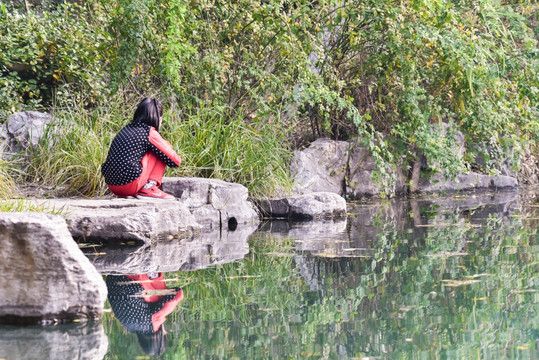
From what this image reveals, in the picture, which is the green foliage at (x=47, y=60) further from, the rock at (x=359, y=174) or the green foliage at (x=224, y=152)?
the rock at (x=359, y=174)

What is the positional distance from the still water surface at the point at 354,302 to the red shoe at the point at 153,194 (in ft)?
4.75

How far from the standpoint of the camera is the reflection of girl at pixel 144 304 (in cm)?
316

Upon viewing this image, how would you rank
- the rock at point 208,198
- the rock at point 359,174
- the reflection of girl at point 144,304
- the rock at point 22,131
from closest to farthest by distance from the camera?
the reflection of girl at point 144,304 → the rock at point 208,198 → the rock at point 22,131 → the rock at point 359,174

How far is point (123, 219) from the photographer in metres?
→ 6.44

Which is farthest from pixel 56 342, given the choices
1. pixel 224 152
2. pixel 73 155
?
pixel 224 152

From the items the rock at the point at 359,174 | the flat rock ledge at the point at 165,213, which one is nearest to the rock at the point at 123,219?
the flat rock ledge at the point at 165,213

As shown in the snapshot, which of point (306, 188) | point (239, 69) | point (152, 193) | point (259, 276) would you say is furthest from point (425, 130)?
point (259, 276)

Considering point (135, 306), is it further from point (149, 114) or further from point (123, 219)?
point (149, 114)

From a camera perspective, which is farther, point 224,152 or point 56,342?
point 224,152

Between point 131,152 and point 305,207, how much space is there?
2.54m

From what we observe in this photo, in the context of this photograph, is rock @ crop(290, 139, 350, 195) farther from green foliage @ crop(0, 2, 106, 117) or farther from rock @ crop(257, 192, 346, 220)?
green foliage @ crop(0, 2, 106, 117)

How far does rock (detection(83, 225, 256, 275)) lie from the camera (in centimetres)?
509

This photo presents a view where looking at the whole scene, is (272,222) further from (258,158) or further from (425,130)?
(425,130)

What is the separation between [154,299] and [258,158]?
534 cm
